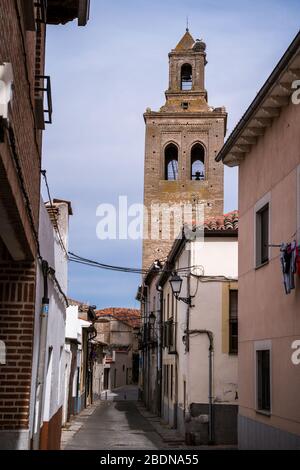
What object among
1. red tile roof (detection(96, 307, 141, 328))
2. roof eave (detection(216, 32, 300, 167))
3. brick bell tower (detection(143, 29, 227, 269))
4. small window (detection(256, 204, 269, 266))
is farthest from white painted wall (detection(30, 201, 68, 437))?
red tile roof (detection(96, 307, 141, 328))

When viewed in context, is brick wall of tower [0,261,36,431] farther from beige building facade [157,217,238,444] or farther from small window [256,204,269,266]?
beige building facade [157,217,238,444]

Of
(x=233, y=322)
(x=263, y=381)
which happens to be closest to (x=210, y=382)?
(x=233, y=322)

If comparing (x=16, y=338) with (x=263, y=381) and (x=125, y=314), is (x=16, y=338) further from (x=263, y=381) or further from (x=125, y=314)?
(x=125, y=314)

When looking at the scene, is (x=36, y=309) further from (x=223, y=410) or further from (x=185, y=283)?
(x=185, y=283)

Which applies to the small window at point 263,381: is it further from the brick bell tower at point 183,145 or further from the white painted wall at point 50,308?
the brick bell tower at point 183,145

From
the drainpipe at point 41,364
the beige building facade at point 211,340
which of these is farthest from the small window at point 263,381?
the beige building facade at point 211,340

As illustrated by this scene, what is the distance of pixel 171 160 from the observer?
160 feet

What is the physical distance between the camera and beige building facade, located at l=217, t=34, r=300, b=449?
988 cm

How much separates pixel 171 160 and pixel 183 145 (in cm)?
173

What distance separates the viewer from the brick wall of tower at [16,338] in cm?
701

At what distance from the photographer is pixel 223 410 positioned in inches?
711

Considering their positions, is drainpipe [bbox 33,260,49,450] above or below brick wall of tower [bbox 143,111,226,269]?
below

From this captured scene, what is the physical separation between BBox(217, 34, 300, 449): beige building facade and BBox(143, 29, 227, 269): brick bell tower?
3141cm

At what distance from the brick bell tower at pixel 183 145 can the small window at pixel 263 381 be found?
32.3 meters
